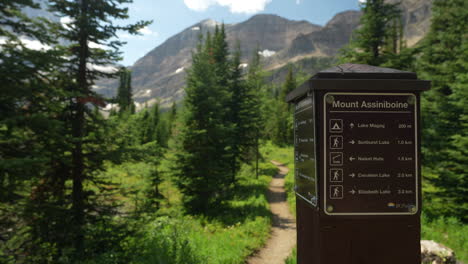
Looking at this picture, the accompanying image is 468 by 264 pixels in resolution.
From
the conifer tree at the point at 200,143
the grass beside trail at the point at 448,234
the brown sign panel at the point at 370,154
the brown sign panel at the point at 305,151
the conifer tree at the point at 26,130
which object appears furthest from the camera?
the conifer tree at the point at 200,143

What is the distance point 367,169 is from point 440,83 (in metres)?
17.7

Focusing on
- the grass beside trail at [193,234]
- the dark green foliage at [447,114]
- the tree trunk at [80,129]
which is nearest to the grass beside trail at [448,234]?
the dark green foliage at [447,114]

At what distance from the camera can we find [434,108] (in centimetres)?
1483

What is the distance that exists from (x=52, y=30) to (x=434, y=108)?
1861 centimetres

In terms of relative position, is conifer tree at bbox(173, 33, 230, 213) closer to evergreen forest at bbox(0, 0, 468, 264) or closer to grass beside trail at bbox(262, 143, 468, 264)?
evergreen forest at bbox(0, 0, 468, 264)

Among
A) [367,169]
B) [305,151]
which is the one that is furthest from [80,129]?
[367,169]

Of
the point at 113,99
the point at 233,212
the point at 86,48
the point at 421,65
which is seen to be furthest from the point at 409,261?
the point at 421,65

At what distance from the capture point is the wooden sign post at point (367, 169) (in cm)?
274

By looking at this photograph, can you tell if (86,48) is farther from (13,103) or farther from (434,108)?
(434,108)

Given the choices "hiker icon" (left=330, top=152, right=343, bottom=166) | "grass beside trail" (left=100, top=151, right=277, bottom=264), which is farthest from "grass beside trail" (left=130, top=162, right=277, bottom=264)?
"hiker icon" (left=330, top=152, right=343, bottom=166)

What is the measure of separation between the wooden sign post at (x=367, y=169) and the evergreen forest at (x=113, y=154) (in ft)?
18.5

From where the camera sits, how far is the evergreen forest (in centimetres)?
671

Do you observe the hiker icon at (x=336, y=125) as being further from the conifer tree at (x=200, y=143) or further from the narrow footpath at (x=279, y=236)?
the conifer tree at (x=200, y=143)

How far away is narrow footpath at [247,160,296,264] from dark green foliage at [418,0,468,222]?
7218 millimetres
